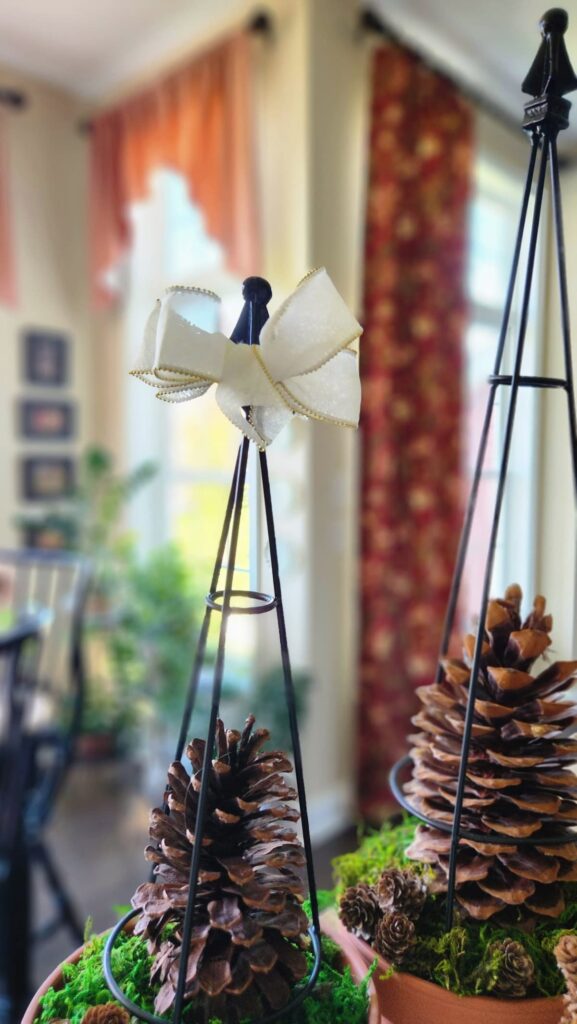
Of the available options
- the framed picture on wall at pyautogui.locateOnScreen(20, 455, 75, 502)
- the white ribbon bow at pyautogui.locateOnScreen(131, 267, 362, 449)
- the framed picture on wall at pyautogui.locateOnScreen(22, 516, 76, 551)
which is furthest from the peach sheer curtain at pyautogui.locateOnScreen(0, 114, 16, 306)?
the white ribbon bow at pyautogui.locateOnScreen(131, 267, 362, 449)

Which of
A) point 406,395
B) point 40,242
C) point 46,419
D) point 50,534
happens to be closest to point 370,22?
point 406,395

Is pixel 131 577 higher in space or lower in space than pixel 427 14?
lower

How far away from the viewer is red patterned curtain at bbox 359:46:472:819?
1964 millimetres

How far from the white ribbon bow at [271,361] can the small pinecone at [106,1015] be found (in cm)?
33

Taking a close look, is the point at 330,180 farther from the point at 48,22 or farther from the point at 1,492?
the point at 1,492

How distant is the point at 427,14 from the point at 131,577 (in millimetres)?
1964

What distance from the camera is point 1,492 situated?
8.57 ft

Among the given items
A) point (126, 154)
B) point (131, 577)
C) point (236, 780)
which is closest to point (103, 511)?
point (131, 577)

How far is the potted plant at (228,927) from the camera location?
1.26 ft

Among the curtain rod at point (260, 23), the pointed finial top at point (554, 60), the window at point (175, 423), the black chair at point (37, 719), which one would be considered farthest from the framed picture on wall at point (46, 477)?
the pointed finial top at point (554, 60)

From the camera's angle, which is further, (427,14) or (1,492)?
(1,492)

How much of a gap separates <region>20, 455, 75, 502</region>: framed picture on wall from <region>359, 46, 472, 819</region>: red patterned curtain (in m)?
1.29

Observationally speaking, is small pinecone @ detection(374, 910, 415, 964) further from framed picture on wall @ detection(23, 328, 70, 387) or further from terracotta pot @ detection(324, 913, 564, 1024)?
framed picture on wall @ detection(23, 328, 70, 387)

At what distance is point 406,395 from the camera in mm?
2062
